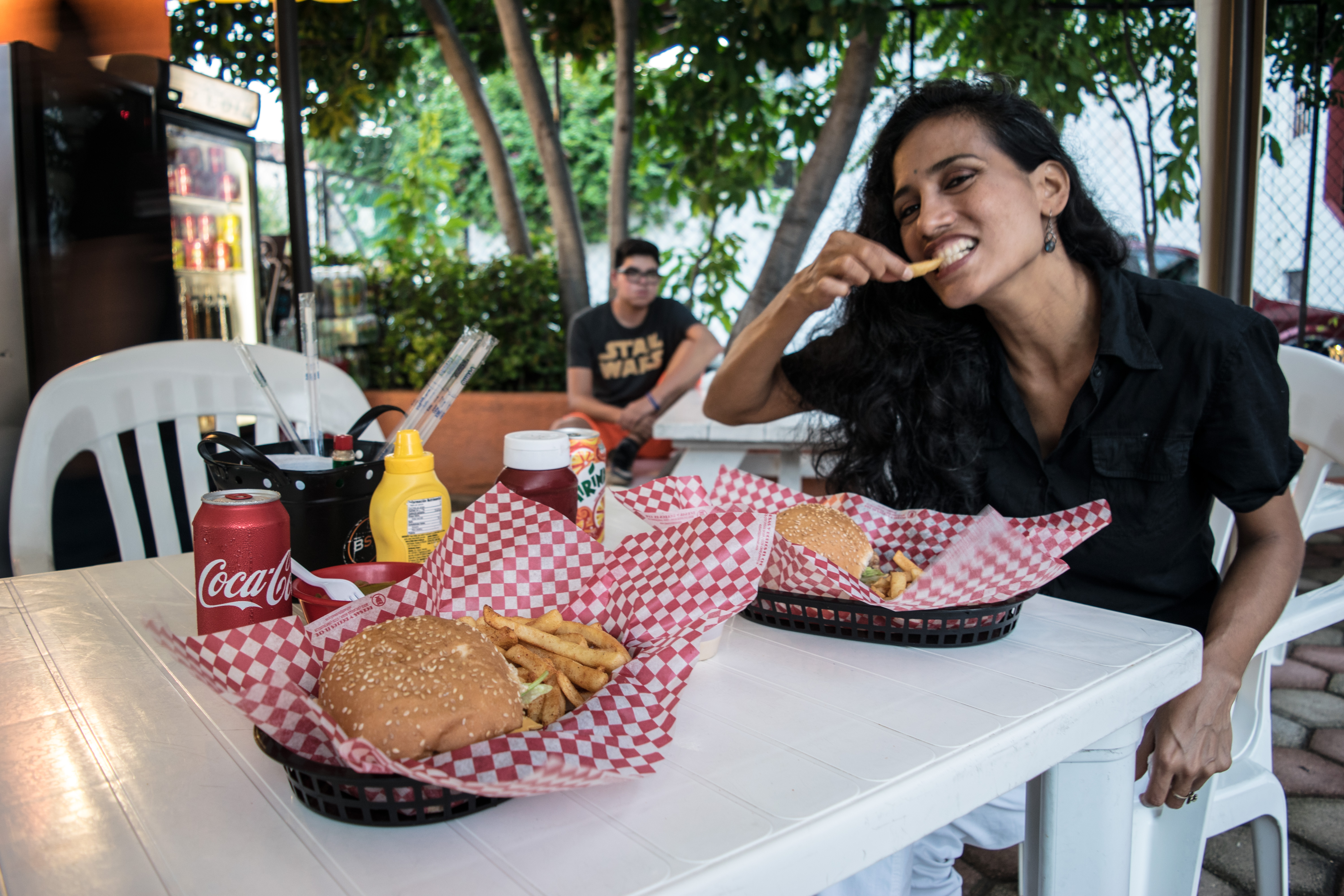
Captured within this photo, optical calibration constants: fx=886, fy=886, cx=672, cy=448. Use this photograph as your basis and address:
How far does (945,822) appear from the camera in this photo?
2.48 feet

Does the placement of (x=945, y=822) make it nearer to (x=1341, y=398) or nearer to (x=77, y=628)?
(x=77, y=628)

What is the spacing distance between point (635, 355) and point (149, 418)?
3.08 metres

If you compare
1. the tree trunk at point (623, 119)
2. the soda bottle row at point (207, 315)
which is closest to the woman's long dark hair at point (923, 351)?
the tree trunk at point (623, 119)

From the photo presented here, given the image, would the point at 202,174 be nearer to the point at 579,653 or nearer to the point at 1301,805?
the point at 579,653

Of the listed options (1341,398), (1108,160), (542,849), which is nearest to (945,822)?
(542,849)

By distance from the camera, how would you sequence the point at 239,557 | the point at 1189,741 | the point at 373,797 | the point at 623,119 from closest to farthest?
1. the point at 373,797
2. the point at 239,557
3. the point at 1189,741
4. the point at 623,119

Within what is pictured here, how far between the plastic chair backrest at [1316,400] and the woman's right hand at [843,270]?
0.80 m

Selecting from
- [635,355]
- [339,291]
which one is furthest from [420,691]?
[339,291]

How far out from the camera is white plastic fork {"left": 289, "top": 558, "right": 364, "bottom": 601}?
950 mm

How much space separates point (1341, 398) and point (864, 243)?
99cm

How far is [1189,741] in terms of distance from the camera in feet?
3.94

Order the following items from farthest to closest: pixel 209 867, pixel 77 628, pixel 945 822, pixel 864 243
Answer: pixel 864 243
pixel 77 628
pixel 945 822
pixel 209 867

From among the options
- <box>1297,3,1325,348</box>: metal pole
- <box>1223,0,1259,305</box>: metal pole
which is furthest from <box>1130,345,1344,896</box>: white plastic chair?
<box>1297,3,1325,348</box>: metal pole

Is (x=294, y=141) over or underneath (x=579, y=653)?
over
